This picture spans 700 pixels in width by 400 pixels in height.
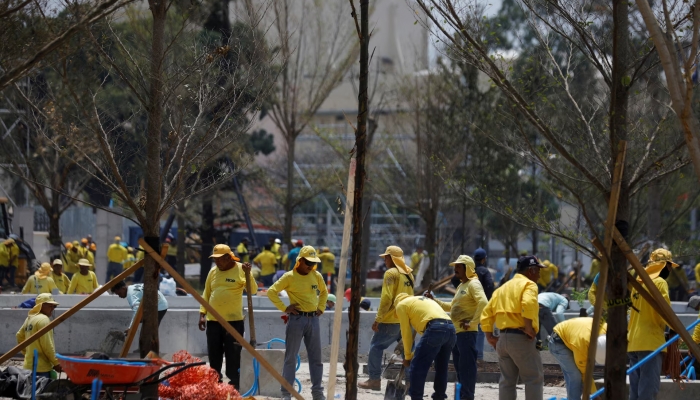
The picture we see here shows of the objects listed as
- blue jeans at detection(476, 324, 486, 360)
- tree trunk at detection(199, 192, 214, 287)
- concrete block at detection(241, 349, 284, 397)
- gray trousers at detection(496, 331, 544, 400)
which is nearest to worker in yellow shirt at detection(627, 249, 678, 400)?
gray trousers at detection(496, 331, 544, 400)

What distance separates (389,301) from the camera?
1077 cm

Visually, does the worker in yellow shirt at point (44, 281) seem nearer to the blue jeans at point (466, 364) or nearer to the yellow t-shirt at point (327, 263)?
the blue jeans at point (466, 364)

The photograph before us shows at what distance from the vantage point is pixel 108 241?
2762 cm

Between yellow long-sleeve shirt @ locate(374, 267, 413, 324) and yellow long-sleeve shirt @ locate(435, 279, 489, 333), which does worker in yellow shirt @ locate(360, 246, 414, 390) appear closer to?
yellow long-sleeve shirt @ locate(374, 267, 413, 324)

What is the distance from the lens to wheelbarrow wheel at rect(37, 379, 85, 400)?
25.4 feet

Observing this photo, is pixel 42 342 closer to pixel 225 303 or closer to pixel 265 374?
pixel 225 303

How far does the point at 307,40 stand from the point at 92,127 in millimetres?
15840

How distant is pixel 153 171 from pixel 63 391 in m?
1.97

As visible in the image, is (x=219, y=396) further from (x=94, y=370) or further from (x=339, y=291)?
(x=339, y=291)

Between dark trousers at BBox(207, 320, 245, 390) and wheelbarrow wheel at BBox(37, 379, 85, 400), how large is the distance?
2641 mm

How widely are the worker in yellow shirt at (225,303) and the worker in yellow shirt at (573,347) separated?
3577mm

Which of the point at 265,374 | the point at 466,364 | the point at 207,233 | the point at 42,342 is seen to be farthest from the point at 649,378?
the point at 207,233

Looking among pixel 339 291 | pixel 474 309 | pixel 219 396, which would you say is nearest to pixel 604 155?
pixel 339 291

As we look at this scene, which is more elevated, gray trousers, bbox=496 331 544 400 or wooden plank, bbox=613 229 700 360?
wooden plank, bbox=613 229 700 360
